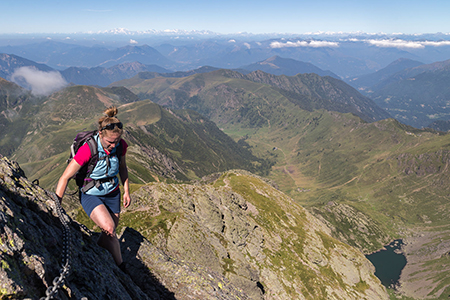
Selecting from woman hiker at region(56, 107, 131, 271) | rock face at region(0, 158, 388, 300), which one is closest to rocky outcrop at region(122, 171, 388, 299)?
rock face at region(0, 158, 388, 300)

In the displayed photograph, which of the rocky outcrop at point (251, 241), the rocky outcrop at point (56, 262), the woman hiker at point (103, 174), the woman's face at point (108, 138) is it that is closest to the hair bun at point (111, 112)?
the woman hiker at point (103, 174)

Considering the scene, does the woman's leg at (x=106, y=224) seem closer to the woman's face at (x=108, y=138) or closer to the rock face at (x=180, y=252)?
the rock face at (x=180, y=252)

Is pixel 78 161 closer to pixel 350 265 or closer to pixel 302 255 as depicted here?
pixel 302 255

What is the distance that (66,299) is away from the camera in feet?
30.3

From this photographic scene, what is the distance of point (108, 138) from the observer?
1195 cm

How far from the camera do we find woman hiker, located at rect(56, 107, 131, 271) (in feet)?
38.0

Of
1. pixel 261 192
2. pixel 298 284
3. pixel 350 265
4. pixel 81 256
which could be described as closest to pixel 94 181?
pixel 81 256

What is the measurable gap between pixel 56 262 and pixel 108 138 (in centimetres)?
600

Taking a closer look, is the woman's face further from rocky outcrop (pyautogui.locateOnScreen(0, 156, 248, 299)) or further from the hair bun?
rocky outcrop (pyautogui.locateOnScreen(0, 156, 248, 299))

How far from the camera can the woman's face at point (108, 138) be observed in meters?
11.9

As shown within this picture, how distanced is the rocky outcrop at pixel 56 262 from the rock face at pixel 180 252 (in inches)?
1.9

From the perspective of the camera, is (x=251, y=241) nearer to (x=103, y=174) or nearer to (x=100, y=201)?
(x=100, y=201)

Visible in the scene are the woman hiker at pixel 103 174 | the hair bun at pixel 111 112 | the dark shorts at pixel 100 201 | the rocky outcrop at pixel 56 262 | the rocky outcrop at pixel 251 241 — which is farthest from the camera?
the rocky outcrop at pixel 251 241

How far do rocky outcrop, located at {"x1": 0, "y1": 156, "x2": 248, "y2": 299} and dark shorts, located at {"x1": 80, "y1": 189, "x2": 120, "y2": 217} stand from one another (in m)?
1.93
